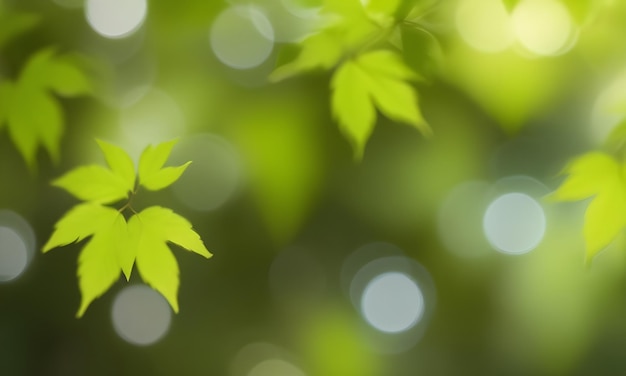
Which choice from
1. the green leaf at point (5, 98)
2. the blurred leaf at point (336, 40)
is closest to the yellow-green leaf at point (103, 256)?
the blurred leaf at point (336, 40)

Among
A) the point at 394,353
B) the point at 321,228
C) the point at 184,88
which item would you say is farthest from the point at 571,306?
the point at 184,88

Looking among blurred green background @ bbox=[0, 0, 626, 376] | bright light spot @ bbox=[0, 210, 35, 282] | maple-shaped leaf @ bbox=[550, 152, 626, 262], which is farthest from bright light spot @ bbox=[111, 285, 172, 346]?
maple-shaped leaf @ bbox=[550, 152, 626, 262]

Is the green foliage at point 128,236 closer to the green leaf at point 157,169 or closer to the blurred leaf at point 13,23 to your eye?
the green leaf at point 157,169

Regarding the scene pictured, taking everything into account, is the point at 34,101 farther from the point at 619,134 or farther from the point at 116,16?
the point at 619,134

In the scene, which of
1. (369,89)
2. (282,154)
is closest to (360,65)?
(369,89)

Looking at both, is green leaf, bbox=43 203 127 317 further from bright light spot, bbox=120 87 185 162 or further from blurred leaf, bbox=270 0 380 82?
bright light spot, bbox=120 87 185 162
